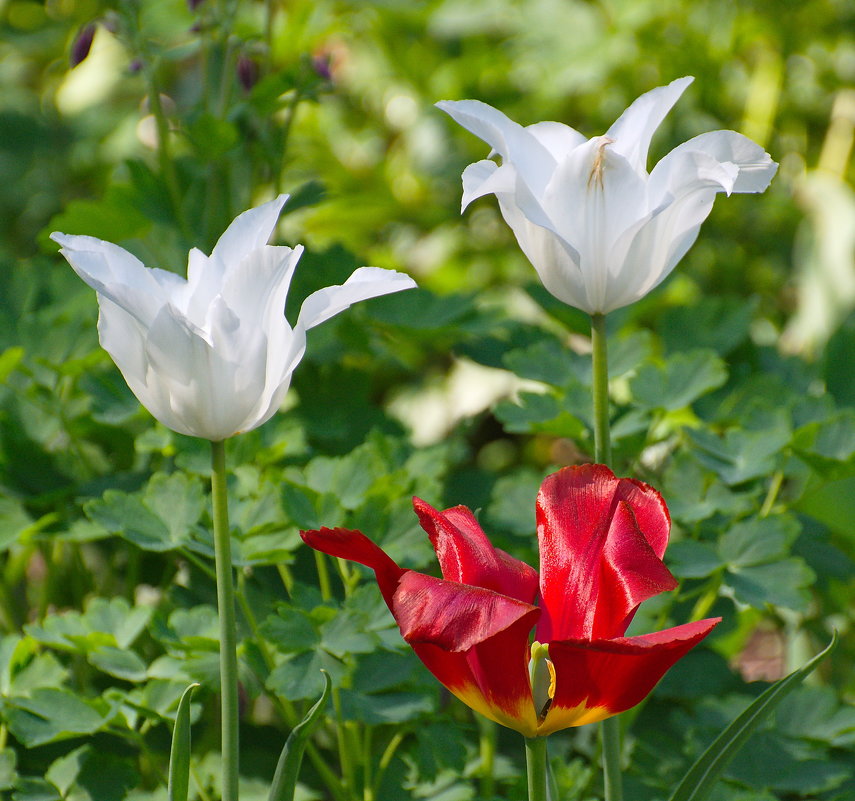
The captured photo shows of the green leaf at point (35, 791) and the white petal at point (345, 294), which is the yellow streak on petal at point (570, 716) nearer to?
the white petal at point (345, 294)

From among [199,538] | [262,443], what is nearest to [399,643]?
[199,538]

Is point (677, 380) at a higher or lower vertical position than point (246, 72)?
lower

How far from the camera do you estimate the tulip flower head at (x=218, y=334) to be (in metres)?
0.57

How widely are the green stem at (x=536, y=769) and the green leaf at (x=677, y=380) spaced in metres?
0.45

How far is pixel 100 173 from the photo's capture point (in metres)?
2.34

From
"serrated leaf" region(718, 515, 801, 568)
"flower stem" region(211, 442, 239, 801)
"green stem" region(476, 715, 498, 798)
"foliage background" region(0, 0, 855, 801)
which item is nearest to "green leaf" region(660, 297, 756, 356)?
"foliage background" region(0, 0, 855, 801)

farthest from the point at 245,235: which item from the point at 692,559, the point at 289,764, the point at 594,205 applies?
the point at 692,559

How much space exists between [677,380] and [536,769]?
1.63 feet

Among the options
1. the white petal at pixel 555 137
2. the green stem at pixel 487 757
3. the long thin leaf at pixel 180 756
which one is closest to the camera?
the long thin leaf at pixel 180 756

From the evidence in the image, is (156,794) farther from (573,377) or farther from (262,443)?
(573,377)

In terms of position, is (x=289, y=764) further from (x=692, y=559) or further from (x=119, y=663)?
(x=692, y=559)

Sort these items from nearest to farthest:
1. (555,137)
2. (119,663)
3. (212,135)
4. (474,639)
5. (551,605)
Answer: (474,639) < (551,605) < (555,137) < (119,663) < (212,135)

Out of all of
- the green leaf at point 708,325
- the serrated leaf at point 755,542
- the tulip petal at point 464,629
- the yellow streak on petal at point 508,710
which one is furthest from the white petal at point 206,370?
the green leaf at point 708,325

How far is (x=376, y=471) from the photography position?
0.92 metres
